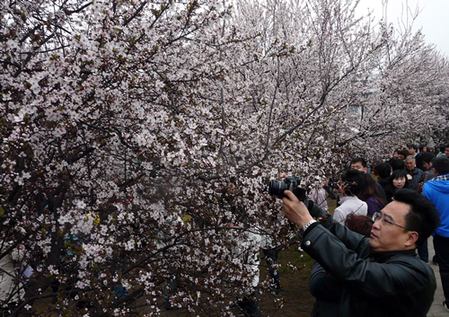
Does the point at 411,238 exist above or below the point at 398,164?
below

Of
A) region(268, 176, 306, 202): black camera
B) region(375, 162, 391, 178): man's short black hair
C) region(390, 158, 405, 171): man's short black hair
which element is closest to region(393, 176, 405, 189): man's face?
region(390, 158, 405, 171): man's short black hair

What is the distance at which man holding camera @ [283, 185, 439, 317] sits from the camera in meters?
1.44

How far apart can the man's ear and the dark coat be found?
0.09 meters

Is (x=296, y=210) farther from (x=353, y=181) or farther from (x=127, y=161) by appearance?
(x=353, y=181)

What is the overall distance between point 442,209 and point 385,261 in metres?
3.27

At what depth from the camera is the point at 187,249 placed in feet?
12.5

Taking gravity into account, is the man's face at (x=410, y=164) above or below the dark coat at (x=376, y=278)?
above

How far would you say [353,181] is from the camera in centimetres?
421

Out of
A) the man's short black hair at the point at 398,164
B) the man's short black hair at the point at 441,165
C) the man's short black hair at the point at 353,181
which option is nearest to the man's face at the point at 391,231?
the man's short black hair at the point at 353,181

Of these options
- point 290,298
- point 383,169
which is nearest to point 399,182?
point 383,169

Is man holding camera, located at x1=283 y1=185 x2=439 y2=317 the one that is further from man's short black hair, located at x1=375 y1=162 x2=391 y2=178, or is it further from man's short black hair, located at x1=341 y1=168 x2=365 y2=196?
man's short black hair, located at x1=375 y1=162 x2=391 y2=178

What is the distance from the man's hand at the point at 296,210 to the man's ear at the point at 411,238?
51 cm

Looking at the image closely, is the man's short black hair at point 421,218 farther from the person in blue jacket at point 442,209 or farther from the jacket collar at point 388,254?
the person in blue jacket at point 442,209

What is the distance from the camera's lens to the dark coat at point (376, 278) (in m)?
1.44
